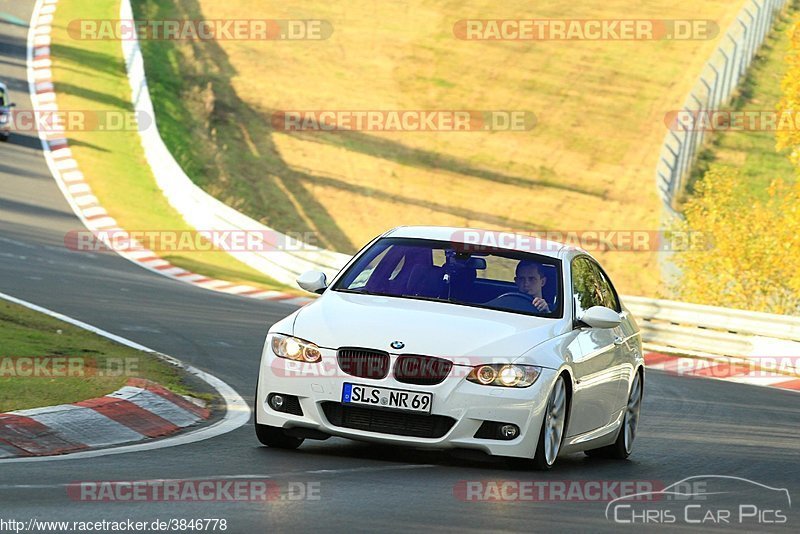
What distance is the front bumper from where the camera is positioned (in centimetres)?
925

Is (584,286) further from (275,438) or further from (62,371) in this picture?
(62,371)

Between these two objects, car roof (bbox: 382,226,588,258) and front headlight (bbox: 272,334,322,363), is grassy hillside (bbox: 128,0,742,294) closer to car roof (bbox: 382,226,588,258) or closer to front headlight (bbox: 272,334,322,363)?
car roof (bbox: 382,226,588,258)

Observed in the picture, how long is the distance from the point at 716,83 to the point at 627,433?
1455 inches

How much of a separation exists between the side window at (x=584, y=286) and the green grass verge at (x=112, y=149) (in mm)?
14372

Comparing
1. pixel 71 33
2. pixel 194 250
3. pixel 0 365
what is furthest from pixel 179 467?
pixel 71 33

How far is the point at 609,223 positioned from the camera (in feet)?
125

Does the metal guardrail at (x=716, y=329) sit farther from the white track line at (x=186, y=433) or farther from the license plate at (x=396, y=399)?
the license plate at (x=396, y=399)

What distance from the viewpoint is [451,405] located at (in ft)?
30.3

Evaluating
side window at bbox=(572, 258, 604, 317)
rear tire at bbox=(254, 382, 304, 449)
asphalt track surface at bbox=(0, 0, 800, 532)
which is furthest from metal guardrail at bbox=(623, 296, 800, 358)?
rear tire at bbox=(254, 382, 304, 449)

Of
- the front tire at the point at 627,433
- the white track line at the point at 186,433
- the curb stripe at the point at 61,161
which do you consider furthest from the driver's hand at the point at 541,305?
the curb stripe at the point at 61,161

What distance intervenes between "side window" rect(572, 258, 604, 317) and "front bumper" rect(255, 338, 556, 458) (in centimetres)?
132

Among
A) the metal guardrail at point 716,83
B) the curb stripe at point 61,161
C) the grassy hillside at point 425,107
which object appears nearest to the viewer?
the curb stripe at point 61,161

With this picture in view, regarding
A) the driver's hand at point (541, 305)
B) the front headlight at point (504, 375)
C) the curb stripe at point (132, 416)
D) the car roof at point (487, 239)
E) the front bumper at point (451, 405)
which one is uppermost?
the car roof at point (487, 239)

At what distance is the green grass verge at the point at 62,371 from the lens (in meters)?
11.0
